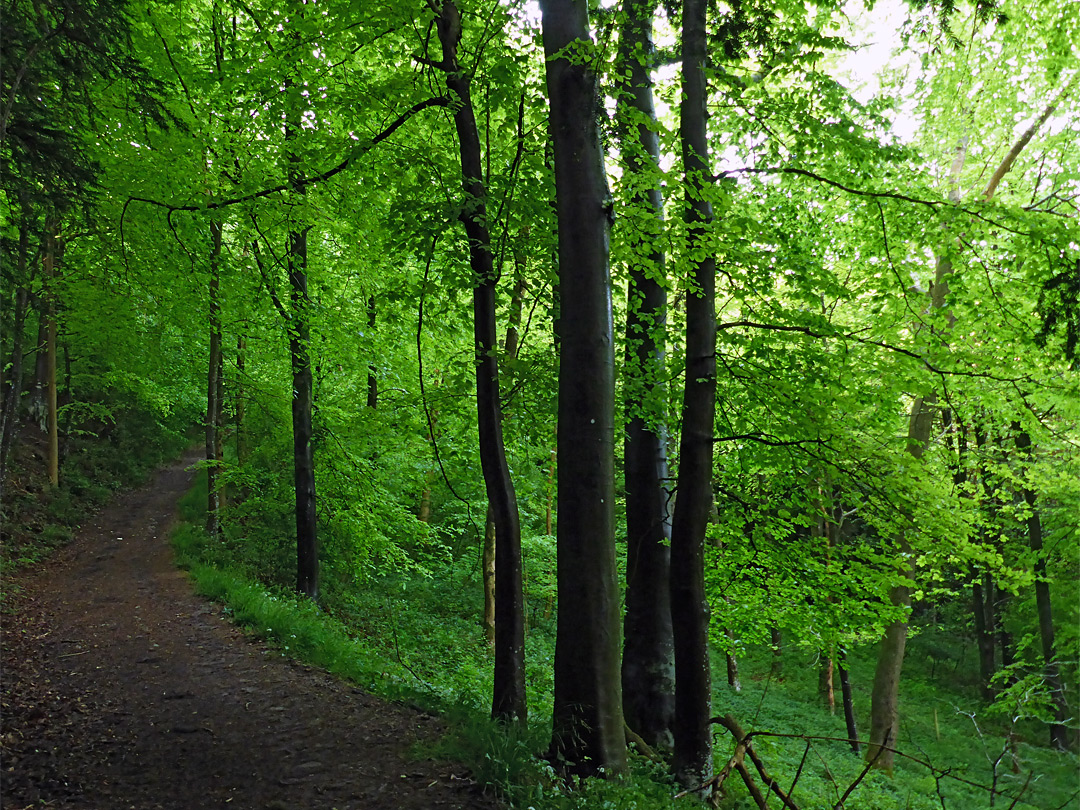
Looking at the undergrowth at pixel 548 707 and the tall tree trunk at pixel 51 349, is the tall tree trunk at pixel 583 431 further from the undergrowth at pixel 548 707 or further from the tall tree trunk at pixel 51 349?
the tall tree trunk at pixel 51 349

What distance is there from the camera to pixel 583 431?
4.44 metres

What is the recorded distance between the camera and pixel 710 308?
576cm

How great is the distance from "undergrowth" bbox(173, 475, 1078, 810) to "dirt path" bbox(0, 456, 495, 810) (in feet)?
1.08

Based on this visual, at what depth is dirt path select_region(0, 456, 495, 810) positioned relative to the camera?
4.21 meters

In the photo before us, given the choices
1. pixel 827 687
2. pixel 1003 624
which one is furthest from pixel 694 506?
pixel 1003 624

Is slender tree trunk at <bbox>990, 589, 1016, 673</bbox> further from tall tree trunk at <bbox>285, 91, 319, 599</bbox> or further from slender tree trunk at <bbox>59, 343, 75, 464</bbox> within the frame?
slender tree trunk at <bbox>59, 343, 75, 464</bbox>

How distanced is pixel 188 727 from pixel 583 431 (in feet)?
13.6

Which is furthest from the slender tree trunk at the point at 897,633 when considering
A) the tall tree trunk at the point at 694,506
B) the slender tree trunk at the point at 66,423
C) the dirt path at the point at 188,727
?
the slender tree trunk at the point at 66,423

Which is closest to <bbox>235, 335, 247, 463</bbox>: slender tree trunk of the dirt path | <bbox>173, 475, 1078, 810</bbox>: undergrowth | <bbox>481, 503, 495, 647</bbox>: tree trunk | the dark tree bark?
<bbox>173, 475, 1078, 810</bbox>: undergrowth

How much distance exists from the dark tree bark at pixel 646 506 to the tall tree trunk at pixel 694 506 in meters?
0.80

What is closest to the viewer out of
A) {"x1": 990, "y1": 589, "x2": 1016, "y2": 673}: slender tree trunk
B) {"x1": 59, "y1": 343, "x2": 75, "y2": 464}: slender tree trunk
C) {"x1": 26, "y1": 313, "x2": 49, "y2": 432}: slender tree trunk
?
{"x1": 26, "y1": 313, "x2": 49, "y2": 432}: slender tree trunk

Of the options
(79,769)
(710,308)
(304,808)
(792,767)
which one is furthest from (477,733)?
(792,767)

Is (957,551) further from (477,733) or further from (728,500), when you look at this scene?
(477,733)

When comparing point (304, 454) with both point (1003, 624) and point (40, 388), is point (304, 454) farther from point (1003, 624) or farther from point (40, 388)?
point (1003, 624)
